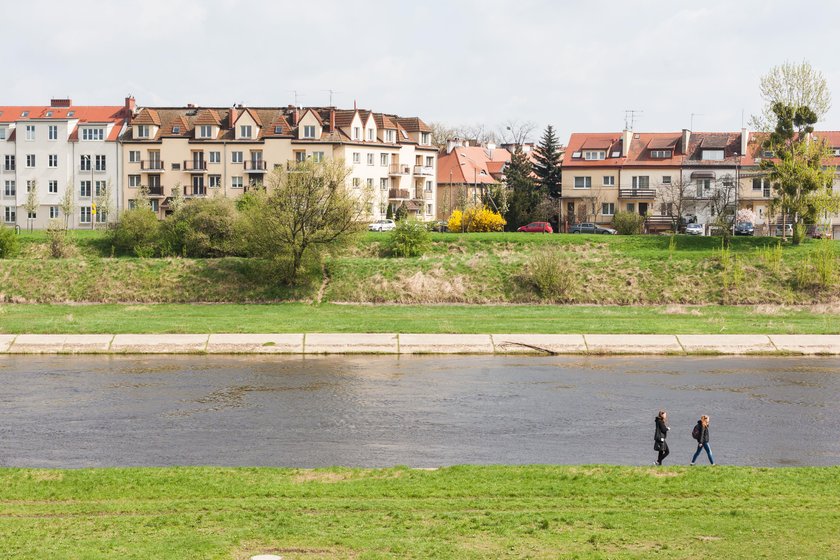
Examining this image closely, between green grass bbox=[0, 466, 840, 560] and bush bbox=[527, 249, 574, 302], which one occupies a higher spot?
bush bbox=[527, 249, 574, 302]

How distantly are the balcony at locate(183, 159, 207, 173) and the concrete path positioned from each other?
175ft

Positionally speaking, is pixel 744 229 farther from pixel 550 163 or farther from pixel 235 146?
Answer: pixel 235 146

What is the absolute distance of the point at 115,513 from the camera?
20.6m

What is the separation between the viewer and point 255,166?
325 ft

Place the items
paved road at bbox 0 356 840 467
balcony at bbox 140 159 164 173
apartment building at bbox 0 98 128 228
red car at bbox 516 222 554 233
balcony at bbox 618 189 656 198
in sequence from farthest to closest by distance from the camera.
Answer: apartment building at bbox 0 98 128 228, balcony at bbox 140 159 164 173, balcony at bbox 618 189 656 198, red car at bbox 516 222 554 233, paved road at bbox 0 356 840 467

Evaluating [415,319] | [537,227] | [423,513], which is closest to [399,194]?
[537,227]

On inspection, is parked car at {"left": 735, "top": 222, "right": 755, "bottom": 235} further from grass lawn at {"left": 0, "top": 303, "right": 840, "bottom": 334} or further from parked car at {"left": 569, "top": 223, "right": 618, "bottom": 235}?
grass lawn at {"left": 0, "top": 303, "right": 840, "bottom": 334}

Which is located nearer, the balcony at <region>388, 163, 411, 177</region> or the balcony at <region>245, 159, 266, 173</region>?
the balcony at <region>245, 159, 266, 173</region>

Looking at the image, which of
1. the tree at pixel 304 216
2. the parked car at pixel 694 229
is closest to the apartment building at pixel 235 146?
the parked car at pixel 694 229

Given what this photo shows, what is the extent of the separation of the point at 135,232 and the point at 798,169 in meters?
47.5

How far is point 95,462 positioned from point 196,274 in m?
40.0

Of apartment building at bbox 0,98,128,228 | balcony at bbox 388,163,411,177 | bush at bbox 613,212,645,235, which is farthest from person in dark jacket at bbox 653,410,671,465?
apartment building at bbox 0,98,128,228

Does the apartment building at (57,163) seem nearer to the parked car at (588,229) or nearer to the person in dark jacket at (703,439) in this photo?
the parked car at (588,229)

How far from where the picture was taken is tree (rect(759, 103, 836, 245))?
232 ft
